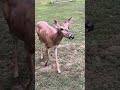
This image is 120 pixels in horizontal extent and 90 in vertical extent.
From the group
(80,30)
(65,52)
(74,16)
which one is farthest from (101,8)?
(65,52)

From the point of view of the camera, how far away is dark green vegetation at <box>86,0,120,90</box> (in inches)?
189

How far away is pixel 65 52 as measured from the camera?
5855mm

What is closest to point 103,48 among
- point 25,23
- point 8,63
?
point 8,63

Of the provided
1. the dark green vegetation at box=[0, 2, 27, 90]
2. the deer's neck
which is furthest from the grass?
the deer's neck

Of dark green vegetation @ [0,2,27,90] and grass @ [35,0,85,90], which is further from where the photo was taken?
dark green vegetation @ [0,2,27,90]

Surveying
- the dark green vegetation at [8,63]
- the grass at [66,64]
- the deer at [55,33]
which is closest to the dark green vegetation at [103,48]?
the grass at [66,64]

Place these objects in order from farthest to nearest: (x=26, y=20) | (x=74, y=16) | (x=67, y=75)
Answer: (x=74, y=16) → (x=67, y=75) → (x=26, y=20)

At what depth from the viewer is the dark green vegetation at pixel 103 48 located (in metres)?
4.80

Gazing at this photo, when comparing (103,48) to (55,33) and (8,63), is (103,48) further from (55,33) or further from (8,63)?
(8,63)

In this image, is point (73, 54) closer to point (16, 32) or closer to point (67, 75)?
point (67, 75)

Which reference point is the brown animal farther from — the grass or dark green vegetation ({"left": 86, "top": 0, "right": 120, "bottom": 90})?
dark green vegetation ({"left": 86, "top": 0, "right": 120, "bottom": 90})

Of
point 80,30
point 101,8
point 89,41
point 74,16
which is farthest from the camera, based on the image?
point 101,8

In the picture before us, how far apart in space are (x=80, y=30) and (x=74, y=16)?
1.12 metres

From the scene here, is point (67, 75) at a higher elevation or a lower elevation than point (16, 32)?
lower
